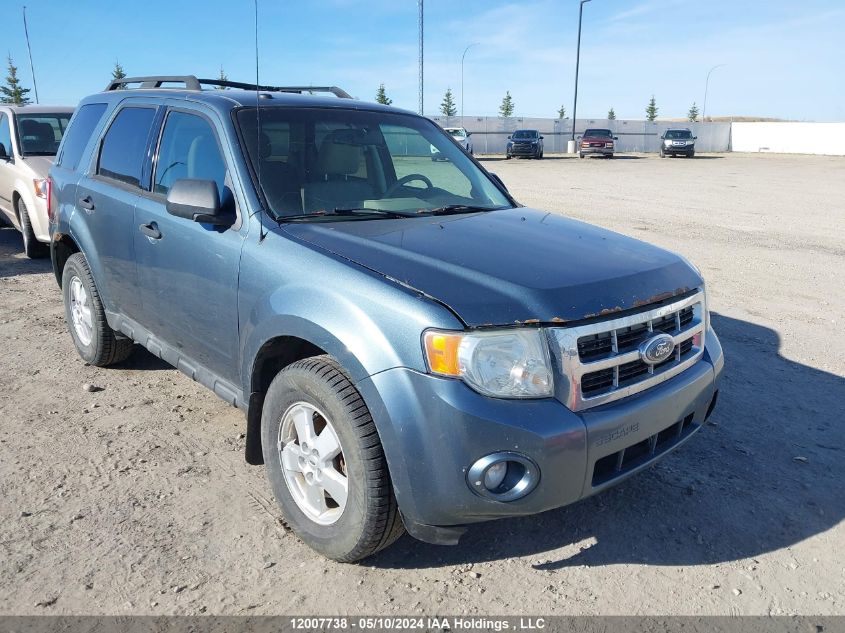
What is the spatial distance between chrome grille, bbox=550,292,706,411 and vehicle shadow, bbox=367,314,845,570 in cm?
76

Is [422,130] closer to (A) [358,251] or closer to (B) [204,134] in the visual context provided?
(B) [204,134]

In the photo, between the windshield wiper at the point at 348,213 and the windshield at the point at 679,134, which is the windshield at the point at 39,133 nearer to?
the windshield wiper at the point at 348,213

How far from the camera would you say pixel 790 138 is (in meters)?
59.0

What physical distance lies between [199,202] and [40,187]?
6054 mm

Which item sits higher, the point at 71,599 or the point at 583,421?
the point at 583,421

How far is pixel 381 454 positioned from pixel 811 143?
6545cm

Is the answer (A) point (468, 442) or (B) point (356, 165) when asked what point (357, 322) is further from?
(B) point (356, 165)

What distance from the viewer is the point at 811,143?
189 feet

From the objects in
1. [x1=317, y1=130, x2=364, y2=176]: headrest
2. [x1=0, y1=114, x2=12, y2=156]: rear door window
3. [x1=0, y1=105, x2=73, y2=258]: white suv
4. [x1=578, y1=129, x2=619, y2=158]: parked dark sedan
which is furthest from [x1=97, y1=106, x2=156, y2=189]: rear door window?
[x1=578, y1=129, x2=619, y2=158]: parked dark sedan

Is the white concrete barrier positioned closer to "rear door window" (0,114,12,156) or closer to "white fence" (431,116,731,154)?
"white fence" (431,116,731,154)

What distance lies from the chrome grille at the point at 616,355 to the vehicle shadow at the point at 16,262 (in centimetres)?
782

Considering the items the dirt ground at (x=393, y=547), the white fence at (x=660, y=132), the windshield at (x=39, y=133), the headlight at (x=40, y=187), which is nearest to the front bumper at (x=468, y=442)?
the dirt ground at (x=393, y=547)

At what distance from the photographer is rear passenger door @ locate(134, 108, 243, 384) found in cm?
328

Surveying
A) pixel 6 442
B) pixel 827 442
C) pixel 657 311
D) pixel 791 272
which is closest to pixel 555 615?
pixel 657 311
